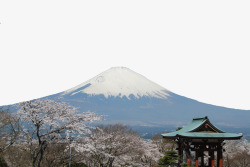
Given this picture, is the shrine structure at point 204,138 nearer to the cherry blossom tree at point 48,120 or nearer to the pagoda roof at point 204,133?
the pagoda roof at point 204,133

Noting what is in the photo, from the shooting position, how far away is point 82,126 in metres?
16.0

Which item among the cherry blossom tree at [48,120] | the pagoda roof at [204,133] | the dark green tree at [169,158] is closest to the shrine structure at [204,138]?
the pagoda roof at [204,133]

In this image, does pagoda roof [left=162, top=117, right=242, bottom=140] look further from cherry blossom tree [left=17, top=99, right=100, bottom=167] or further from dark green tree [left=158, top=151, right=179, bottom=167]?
cherry blossom tree [left=17, top=99, right=100, bottom=167]

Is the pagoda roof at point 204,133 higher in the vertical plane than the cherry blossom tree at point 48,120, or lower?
lower

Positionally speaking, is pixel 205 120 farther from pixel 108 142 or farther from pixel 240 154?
pixel 240 154

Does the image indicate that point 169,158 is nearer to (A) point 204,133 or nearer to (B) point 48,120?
(A) point 204,133

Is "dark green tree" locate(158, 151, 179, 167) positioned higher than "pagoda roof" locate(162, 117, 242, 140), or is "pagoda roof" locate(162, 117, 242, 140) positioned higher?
"pagoda roof" locate(162, 117, 242, 140)

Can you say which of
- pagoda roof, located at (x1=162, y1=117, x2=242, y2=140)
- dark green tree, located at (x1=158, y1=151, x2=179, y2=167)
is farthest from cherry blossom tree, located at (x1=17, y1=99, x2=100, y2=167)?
dark green tree, located at (x1=158, y1=151, x2=179, y2=167)

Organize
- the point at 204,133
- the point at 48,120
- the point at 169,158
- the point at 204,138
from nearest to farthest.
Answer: the point at 48,120, the point at 204,138, the point at 204,133, the point at 169,158

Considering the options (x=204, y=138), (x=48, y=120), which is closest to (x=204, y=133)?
(x=204, y=138)

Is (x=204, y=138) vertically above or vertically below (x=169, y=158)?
above

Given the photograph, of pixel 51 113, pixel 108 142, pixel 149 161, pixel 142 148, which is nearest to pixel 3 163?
pixel 51 113

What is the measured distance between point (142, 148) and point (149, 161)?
234 inches

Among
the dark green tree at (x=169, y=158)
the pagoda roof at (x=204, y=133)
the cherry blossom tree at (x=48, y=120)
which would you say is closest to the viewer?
the cherry blossom tree at (x=48, y=120)
